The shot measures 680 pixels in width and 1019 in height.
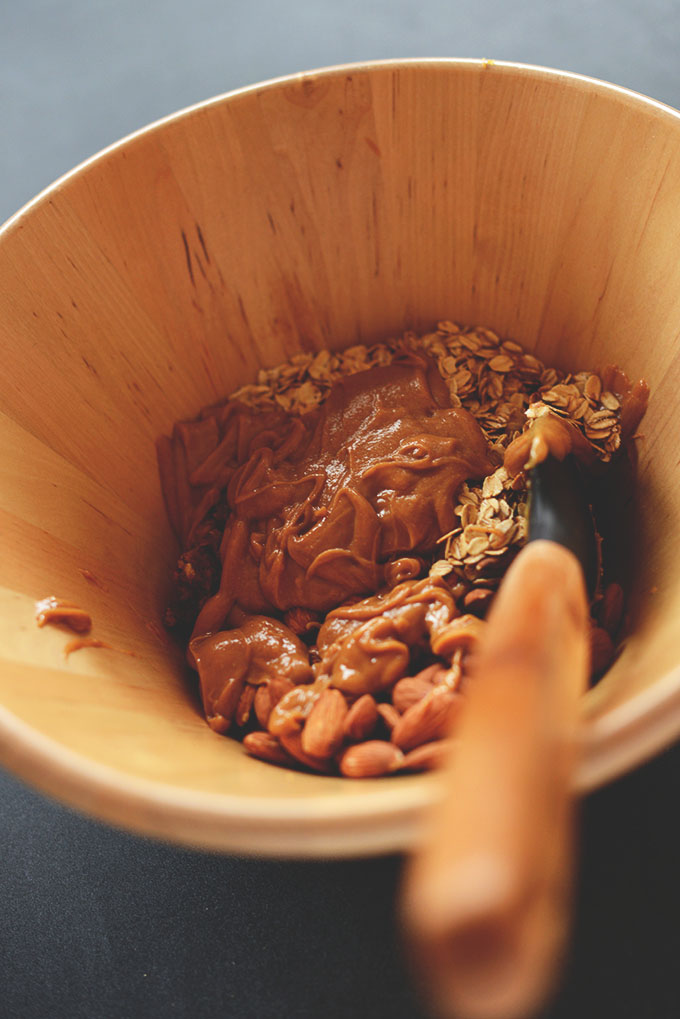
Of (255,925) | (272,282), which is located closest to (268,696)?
(255,925)

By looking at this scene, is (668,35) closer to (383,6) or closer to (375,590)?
(383,6)

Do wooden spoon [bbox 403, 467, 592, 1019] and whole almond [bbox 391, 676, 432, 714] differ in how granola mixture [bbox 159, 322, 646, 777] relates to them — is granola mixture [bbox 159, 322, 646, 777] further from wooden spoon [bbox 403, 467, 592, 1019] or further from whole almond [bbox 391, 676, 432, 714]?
wooden spoon [bbox 403, 467, 592, 1019]

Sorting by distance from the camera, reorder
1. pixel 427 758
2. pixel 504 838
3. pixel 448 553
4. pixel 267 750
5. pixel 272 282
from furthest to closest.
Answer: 1. pixel 272 282
2. pixel 448 553
3. pixel 267 750
4. pixel 427 758
5. pixel 504 838

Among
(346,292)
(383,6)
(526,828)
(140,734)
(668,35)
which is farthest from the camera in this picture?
(383,6)

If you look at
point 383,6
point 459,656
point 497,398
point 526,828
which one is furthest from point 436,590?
point 383,6

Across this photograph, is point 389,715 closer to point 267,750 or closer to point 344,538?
point 267,750

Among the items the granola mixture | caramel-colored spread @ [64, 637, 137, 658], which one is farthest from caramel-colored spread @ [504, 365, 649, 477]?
caramel-colored spread @ [64, 637, 137, 658]

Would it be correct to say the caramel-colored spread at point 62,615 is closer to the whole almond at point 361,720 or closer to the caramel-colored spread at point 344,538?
the caramel-colored spread at point 344,538
